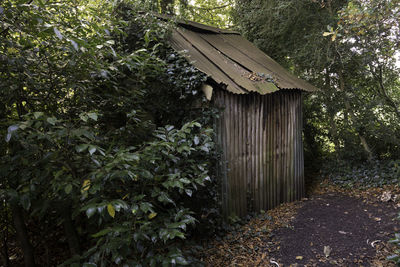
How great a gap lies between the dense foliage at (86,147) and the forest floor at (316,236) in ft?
2.35

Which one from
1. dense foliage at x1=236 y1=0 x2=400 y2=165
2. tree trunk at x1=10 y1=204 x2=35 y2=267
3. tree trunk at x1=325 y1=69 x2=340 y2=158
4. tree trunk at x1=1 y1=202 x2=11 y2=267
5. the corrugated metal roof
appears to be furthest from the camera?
tree trunk at x1=325 y1=69 x2=340 y2=158

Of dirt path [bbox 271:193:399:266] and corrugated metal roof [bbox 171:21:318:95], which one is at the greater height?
corrugated metal roof [bbox 171:21:318:95]

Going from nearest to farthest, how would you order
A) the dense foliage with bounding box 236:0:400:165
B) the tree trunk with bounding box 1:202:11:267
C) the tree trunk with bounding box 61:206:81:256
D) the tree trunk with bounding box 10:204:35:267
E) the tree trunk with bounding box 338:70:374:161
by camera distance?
the tree trunk with bounding box 61:206:81:256 → the tree trunk with bounding box 10:204:35:267 → the tree trunk with bounding box 1:202:11:267 → the dense foliage with bounding box 236:0:400:165 → the tree trunk with bounding box 338:70:374:161

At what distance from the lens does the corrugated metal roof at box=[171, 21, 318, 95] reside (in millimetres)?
4613

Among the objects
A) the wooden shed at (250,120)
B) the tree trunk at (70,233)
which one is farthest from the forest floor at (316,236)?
the tree trunk at (70,233)

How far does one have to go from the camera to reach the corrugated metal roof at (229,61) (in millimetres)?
4613

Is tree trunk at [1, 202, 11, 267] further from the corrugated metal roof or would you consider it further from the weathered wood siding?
the corrugated metal roof

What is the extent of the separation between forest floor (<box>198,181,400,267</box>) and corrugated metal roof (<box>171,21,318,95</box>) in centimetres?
243

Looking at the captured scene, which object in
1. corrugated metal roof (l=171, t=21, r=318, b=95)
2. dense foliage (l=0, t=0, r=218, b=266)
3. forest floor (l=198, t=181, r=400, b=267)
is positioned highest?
corrugated metal roof (l=171, t=21, r=318, b=95)

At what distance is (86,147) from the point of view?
1.99 metres

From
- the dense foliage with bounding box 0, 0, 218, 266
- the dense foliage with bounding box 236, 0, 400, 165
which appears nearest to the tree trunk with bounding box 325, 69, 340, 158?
the dense foliage with bounding box 236, 0, 400, 165

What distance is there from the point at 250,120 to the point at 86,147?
3.60 meters

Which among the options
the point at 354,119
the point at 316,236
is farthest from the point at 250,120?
the point at 354,119

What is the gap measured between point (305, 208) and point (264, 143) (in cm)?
165
